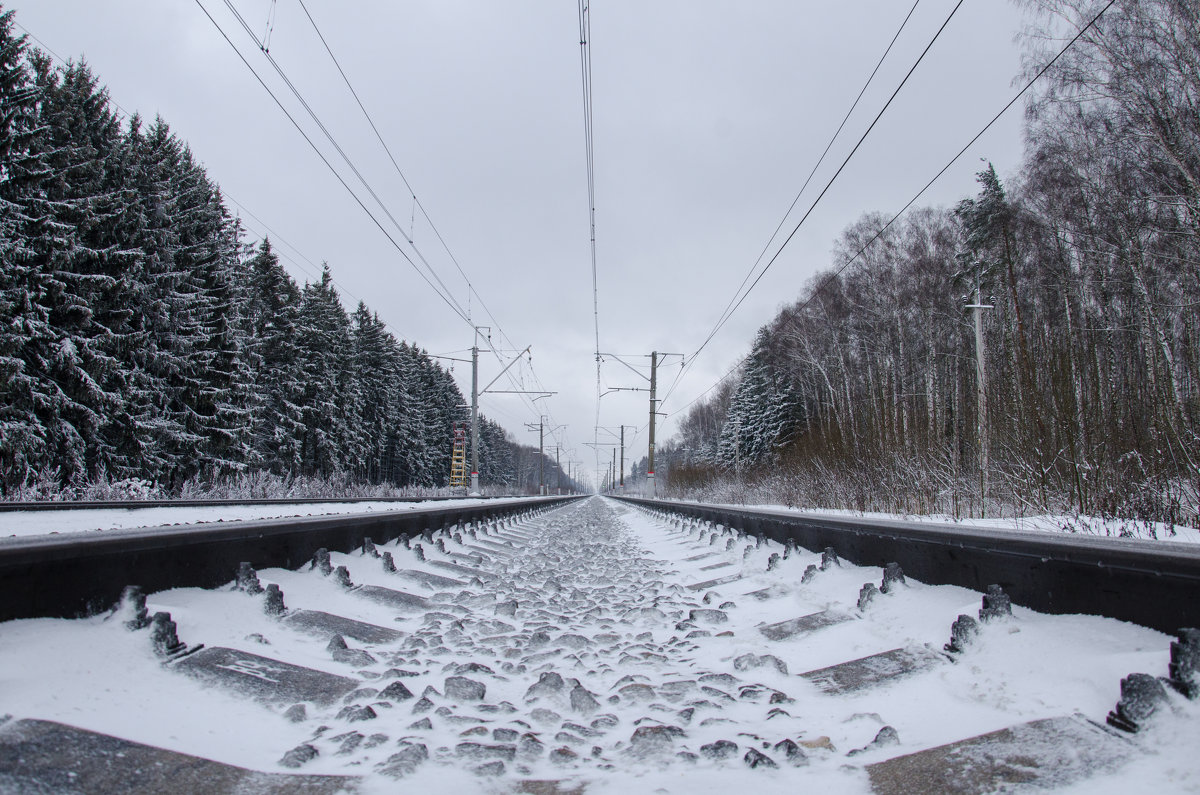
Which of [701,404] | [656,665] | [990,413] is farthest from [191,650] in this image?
[701,404]

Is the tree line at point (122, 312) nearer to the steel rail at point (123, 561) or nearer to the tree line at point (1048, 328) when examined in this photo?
the steel rail at point (123, 561)

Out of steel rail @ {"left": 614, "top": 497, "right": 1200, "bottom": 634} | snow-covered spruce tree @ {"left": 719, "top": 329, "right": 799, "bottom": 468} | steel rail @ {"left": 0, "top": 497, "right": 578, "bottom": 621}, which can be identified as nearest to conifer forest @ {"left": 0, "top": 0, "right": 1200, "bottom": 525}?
snow-covered spruce tree @ {"left": 719, "top": 329, "right": 799, "bottom": 468}

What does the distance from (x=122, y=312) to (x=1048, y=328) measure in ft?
67.9

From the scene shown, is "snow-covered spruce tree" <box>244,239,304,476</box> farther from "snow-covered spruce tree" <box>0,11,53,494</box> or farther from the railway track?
the railway track

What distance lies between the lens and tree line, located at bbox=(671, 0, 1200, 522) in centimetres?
467

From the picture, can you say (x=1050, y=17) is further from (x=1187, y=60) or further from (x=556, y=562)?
(x=556, y=562)

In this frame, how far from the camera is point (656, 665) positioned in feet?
8.38

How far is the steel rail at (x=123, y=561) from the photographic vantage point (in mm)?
1563

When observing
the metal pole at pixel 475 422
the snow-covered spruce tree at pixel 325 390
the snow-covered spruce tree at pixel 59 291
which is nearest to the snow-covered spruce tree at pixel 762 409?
the metal pole at pixel 475 422

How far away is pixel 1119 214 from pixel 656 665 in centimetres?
1852

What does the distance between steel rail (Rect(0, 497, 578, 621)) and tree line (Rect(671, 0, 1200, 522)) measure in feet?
17.5

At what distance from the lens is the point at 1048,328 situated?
571cm

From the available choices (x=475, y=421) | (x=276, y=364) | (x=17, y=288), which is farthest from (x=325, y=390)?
(x=17, y=288)

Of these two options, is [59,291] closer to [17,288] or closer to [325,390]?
[17,288]
